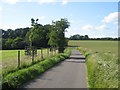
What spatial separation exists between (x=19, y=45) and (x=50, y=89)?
66652 millimetres

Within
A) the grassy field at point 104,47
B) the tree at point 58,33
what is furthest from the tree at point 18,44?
the tree at point 58,33

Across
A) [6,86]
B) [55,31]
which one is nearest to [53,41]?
[55,31]

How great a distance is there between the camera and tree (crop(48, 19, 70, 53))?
31422 mm

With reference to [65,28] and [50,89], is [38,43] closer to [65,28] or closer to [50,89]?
[65,28]

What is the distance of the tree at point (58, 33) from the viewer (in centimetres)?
3142

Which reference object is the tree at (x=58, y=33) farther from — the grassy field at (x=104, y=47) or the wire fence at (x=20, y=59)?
the grassy field at (x=104, y=47)

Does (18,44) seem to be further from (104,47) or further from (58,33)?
(58,33)

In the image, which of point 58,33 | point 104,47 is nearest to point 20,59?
point 58,33

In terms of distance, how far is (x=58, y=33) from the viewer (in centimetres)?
3138

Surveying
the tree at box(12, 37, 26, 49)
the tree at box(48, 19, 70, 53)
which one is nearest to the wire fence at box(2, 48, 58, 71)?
the tree at box(48, 19, 70, 53)

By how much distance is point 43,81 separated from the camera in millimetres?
10133

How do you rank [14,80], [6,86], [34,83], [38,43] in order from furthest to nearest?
[38,43] < [34,83] < [14,80] < [6,86]

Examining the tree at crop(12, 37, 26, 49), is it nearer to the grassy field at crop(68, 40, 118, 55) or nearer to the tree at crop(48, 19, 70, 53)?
the grassy field at crop(68, 40, 118, 55)

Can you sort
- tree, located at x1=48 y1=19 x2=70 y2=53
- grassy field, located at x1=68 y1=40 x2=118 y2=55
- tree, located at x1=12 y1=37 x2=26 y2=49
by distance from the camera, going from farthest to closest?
tree, located at x1=12 y1=37 x2=26 y2=49
grassy field, located at x1=68 y1=40 x2=118 y2=55
tree, located at x1=48 y1=19 x2=70 y2=53
